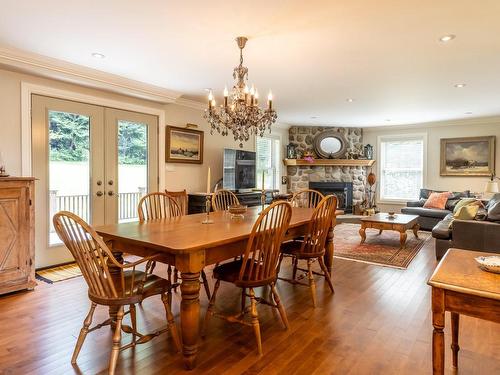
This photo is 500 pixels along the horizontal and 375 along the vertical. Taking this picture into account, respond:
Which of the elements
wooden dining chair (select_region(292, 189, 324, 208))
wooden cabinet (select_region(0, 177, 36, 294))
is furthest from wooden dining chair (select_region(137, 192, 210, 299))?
wooden dining chair (select_region(292, 189, 324, 208))

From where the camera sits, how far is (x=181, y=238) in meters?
2.06

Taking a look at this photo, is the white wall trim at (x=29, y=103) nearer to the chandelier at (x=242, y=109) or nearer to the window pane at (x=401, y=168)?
the chandelier at (x=242, y=109)

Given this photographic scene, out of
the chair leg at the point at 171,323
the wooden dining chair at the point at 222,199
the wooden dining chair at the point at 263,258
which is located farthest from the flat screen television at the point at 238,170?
the chair leg at the point at 171,323

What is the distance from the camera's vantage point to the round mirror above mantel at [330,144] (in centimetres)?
819

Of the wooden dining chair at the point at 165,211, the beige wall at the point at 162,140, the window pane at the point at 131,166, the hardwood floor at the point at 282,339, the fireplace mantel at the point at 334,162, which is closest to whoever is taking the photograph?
the hardwood floor at the point at 282,339

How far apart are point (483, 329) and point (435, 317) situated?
156cm

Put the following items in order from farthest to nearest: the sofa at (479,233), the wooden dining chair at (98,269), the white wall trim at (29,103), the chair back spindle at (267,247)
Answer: the sofa at (479,233)
the white wall trim at (29,103)
the chair back spindle at (267,247)
the wooden dining chair at (98,269)


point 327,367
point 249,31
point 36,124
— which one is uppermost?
point 249,31

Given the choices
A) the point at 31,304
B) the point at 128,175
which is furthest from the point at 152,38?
the point at 31,304

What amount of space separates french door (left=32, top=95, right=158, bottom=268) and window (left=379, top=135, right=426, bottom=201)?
19.3 ft

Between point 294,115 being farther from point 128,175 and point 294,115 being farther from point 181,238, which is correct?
point 181,238

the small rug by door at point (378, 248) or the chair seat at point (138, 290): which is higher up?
the chair seat at point (138, 290)

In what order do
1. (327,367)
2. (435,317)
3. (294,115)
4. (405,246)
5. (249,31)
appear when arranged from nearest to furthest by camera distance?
(435,317), (327,367), (249,31), (405,246), (294,115)

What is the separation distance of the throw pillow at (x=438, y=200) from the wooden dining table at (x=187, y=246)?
5.27m
